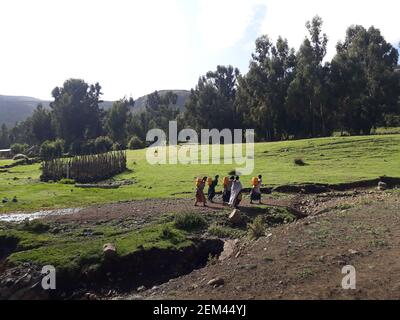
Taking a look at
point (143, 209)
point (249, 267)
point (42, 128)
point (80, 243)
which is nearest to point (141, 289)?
point (249, 267)

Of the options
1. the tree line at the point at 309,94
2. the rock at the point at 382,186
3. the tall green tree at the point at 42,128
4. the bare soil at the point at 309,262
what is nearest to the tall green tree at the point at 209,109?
the tree line at the point at 309,94

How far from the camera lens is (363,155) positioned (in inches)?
1912

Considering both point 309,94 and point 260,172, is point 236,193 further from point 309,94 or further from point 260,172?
point 309,94

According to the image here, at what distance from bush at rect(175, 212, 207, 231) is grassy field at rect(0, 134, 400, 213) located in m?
10.3

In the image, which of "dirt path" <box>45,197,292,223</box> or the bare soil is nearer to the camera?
the bare soil

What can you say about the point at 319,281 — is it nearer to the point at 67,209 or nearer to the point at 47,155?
the point at 67,209

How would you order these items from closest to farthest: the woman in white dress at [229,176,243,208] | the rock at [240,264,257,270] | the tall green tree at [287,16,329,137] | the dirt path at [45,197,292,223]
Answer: the rock at [240,264,257,270] → the dirt path at [45,197,292,223] → the woman in white dress at [229,176,243,208] → the tall green tree at [287,16,329,137]

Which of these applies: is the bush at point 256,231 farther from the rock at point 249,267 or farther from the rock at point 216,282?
the rock at point 216,282

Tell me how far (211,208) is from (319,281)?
47.2 feet

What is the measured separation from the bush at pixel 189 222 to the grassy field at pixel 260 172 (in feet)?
33.8

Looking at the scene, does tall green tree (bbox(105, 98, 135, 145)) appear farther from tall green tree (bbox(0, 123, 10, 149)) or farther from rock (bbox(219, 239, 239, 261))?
rock (bbox(219, 239, 239, 261))

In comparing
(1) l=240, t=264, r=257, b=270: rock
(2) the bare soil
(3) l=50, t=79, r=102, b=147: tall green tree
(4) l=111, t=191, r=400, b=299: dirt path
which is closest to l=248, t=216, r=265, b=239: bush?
(2) the bare soil

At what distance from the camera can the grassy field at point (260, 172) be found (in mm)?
35250

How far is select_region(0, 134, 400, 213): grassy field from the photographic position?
35250 mm
